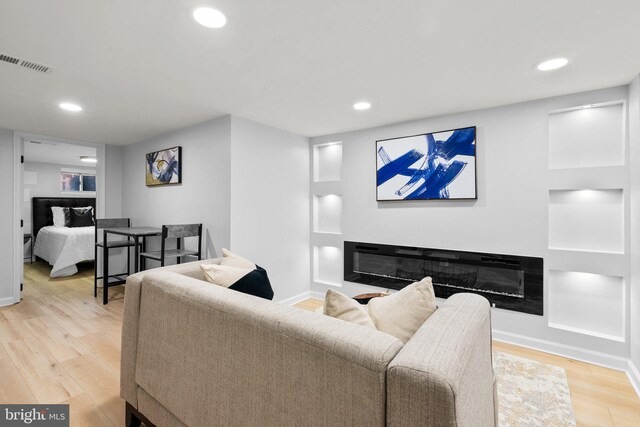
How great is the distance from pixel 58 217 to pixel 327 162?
19.7ft

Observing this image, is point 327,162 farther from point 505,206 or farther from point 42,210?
point 42,210

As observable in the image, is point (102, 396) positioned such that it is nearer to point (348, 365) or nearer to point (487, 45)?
point (348, 365)

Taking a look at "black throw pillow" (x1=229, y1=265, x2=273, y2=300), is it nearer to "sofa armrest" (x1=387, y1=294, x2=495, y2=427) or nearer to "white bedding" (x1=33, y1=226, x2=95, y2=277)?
"sofa armrest" (x1=387, y1=294, x2=495, y2=427)

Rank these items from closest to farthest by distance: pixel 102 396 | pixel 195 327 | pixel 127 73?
pixel 195 327 → pixel 102 396 → pixel 127 73

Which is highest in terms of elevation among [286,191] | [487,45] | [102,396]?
[487,45]

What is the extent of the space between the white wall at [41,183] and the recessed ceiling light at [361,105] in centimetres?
721

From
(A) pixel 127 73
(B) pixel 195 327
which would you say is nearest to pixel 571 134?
(B) pixel 195 327

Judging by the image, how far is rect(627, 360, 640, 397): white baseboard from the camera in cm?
215

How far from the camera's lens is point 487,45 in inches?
70.8

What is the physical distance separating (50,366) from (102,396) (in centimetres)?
73

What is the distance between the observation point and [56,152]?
5.55m

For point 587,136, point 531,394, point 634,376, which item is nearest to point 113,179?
point 531,394

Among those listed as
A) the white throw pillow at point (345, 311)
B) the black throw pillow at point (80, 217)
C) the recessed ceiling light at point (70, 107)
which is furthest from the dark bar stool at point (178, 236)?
the black throw pillow at point (80, 217)

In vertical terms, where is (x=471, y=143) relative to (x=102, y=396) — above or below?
above
